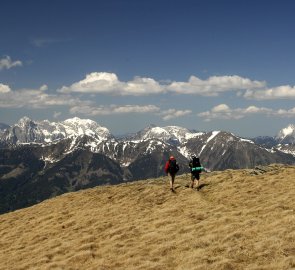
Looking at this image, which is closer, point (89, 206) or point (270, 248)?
point (270, 248)

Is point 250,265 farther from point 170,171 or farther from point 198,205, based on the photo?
point 170,171

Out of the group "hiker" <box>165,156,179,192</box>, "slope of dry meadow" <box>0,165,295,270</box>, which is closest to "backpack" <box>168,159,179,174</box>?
"hiker" <box>165,156,179,192</box>

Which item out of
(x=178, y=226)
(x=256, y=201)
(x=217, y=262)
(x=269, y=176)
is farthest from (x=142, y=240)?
(x=269, y=176)

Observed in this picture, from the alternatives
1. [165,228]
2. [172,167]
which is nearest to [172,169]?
[172,167]

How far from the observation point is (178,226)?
101 ft

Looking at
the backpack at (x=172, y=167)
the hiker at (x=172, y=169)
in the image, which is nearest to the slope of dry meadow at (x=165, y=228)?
the hiker at (x=172, y=169)

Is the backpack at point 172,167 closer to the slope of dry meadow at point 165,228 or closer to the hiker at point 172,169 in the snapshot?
the hiker at point 172,169

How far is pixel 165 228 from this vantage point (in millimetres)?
30797

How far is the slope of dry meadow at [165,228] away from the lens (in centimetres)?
2366

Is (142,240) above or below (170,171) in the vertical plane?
below

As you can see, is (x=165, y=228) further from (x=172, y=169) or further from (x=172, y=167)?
(x=172, y=167)

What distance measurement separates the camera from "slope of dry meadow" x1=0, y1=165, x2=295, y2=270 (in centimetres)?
2366

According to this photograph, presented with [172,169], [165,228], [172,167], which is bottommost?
[165,228]

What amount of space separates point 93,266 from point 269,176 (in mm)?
26710
